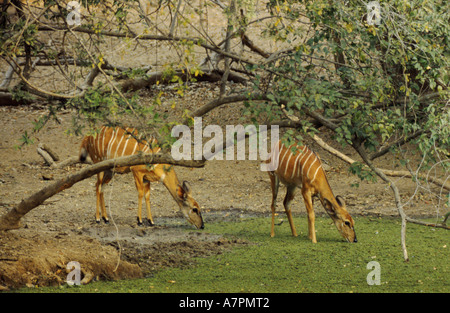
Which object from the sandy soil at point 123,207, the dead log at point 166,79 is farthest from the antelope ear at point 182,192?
the dead log at point 166,79

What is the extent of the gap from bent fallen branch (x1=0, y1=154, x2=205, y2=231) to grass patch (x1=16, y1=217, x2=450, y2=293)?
0.90 metres

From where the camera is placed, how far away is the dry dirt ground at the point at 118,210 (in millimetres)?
6117

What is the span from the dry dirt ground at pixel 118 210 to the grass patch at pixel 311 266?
0.30 meters

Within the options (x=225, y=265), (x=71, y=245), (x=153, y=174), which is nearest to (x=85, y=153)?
(x=153, y=174)

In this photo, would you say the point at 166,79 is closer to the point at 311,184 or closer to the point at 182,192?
the point at 182,192

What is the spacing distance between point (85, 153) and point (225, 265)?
12.0 feet

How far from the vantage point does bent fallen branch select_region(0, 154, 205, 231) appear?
565cm

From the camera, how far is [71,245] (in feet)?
21.5

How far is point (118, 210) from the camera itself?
957 cm

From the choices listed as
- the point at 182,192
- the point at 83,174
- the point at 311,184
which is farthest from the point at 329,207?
the point at 83,174

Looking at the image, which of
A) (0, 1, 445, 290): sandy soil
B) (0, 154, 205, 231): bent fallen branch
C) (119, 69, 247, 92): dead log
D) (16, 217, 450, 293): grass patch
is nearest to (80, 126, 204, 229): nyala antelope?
(0, 1, 445, 290): sandy soil

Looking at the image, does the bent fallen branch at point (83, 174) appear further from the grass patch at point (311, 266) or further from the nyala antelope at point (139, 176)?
the nyala antelope at point (139, 176)

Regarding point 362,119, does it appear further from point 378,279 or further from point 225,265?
point 225,265

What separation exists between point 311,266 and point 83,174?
2504mm
